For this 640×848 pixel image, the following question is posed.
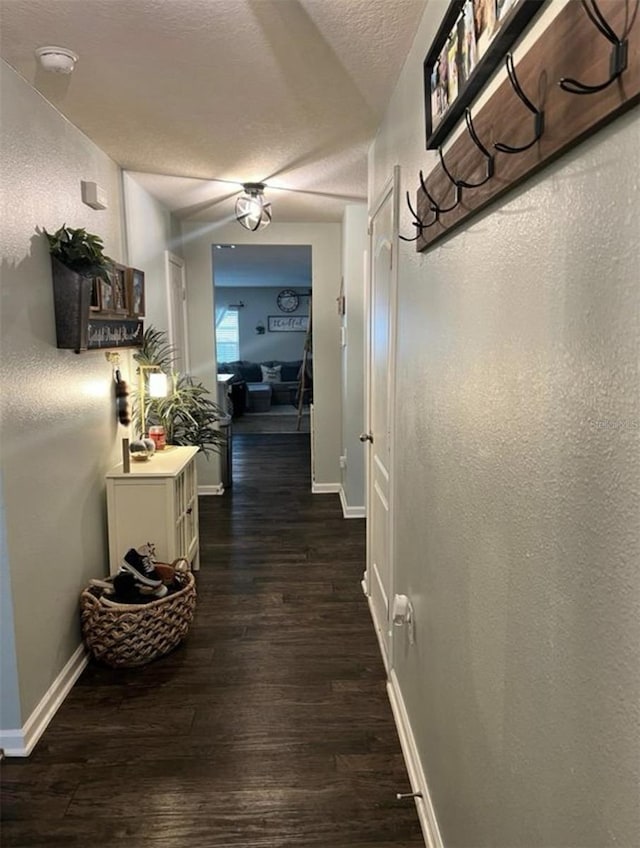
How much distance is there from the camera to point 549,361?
2.77ft

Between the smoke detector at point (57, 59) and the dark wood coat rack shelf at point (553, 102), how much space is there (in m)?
1.42

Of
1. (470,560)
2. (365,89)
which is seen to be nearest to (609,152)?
(470,560)

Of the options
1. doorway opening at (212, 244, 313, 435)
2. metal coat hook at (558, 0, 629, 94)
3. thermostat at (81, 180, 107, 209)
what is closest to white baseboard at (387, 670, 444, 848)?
metal coat hook at (558, 0, 629, 94)

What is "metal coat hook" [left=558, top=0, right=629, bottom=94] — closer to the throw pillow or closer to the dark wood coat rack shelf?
the dark wood coat rack shelf

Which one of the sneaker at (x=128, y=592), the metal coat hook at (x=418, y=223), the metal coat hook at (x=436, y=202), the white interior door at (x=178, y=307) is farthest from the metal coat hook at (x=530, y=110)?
the white interior door at (x=178, y=307)

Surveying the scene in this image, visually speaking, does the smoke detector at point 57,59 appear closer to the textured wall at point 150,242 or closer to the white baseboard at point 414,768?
the textured wall at point 150,242

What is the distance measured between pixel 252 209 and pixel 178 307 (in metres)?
1.47

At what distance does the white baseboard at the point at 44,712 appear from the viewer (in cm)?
203

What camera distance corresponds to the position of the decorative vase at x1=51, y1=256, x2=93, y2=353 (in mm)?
2262

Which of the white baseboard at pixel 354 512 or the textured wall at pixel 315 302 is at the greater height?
the textured wall at pixel 315 302

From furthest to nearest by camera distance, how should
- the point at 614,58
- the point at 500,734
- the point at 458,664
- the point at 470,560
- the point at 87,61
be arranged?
the point at 87,61 → the point at 458,664 → the point at 470,560 → the point at 500,734 → the point at 614,58

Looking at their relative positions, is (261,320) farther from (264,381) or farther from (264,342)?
(264,381)

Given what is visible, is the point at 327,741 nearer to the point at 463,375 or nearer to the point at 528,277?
the point at 463,375

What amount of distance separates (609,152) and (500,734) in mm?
990
